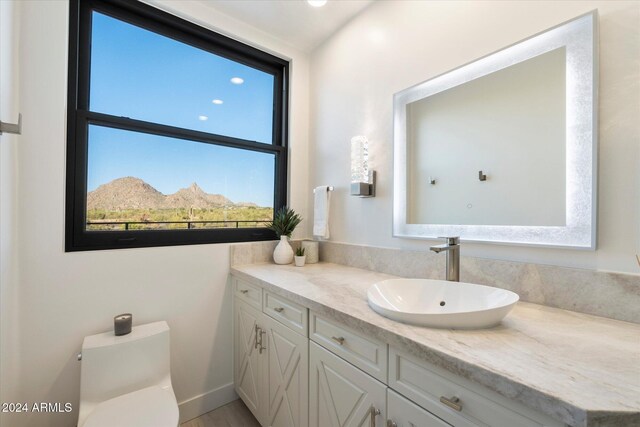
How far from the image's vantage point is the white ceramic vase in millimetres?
1933

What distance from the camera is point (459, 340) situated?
0.73 m

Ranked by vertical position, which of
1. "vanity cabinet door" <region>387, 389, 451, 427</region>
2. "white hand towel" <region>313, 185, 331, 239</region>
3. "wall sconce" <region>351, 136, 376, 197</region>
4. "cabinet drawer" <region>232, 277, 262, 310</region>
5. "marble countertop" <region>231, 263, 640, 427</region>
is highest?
"wall sconce" <region>351, 136, 376, 197</region>

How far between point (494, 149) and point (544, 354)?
832mm

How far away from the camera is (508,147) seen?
3.73ft

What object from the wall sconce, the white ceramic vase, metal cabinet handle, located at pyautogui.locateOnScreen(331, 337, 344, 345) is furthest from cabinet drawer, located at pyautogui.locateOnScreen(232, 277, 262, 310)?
the wall sconce

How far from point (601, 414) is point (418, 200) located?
42.7 inches

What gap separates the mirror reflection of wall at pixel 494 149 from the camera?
102cm

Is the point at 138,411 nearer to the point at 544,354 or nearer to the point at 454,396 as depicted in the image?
the point at 454,396

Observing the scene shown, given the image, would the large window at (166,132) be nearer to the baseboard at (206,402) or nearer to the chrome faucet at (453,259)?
the baseboard at (206,402)

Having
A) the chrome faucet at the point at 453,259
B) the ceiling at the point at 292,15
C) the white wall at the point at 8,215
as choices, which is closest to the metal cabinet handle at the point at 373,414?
the chrome faucet at the point at 453,259

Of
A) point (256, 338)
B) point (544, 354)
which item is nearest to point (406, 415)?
point (544, 354)

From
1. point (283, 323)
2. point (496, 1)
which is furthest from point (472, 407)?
point (496, 1)

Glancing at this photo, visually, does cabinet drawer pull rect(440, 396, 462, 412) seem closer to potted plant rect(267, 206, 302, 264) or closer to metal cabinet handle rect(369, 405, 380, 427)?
metal cabinet handle rect(369, 405, 380, 427)

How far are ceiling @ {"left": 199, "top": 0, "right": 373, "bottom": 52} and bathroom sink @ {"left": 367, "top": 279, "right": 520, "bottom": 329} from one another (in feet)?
5.61
